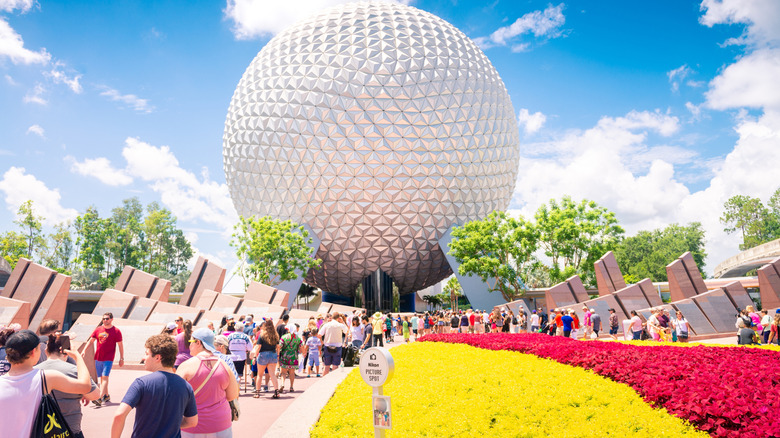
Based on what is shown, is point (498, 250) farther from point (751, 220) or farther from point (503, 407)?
point (751, 220)

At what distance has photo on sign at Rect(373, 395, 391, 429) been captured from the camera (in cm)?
462

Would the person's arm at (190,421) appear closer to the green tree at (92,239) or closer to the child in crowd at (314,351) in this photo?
the child in crowd at (314,351)

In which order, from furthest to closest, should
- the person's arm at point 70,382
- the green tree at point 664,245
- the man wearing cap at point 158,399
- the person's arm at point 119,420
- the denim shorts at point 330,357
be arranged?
the green tree at point 664,245 → the denim shorts at point 330,357 → the person's arm at point 70,382 → the man wearing cap at point 158,399 → the person's arm at point 119,420

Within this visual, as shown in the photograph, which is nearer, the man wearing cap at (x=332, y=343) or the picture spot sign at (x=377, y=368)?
the picture spot sign at (x=377, y=368)

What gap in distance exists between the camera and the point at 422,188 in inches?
1337

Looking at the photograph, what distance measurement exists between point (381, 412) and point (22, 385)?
9.68ft

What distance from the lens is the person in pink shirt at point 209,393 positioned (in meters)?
4.72

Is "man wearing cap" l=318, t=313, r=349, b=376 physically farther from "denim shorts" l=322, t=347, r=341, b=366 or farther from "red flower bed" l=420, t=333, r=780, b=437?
"red flower bed" l=420, t=333, r=780, b=437

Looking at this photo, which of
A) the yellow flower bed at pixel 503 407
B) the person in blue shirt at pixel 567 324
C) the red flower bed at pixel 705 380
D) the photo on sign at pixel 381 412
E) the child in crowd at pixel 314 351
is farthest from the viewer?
the person in blue shirt at pixel 567 324

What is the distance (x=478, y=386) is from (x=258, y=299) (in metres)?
17.9

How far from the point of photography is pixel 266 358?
10.6 metres

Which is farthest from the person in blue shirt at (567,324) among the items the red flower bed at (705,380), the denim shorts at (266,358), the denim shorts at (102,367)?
the denim shorts at (102,367)

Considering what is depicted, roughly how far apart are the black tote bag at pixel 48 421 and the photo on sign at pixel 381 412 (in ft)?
8.51

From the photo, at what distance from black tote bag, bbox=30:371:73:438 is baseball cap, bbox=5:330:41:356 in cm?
24
